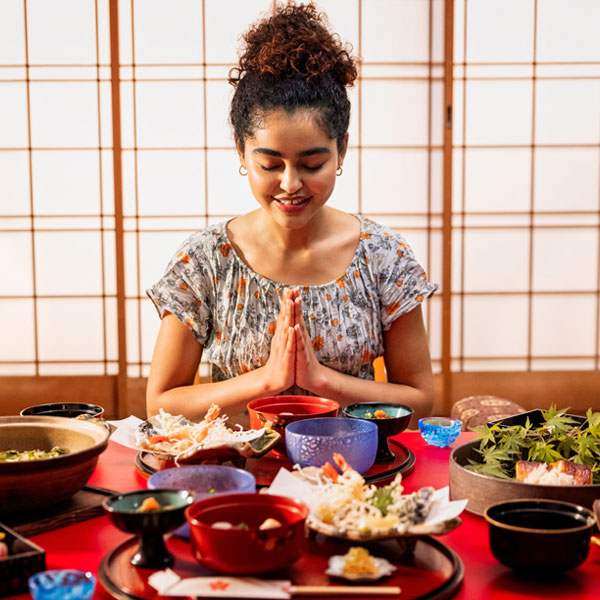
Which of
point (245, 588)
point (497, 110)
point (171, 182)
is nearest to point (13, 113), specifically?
point (171, 182)

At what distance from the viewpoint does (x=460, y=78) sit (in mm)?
4551

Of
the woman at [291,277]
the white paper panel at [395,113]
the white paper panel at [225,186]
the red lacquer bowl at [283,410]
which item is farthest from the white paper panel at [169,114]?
the red lacquer bowl at [283,410]

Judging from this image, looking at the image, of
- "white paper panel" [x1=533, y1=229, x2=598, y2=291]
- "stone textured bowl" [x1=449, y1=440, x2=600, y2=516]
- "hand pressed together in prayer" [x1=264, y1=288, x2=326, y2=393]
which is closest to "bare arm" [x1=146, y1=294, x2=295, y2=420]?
"hand pressed together in prayer" [x1=264, y1=288, x2=326, y2=393]

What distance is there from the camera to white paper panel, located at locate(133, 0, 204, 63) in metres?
4.47

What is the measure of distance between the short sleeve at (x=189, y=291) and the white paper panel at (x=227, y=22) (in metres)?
2.58

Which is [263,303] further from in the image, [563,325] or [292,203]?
[563,325]

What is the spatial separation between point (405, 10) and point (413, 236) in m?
1.27

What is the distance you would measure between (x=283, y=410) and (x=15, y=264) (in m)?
3.48

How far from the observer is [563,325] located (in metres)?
4.74

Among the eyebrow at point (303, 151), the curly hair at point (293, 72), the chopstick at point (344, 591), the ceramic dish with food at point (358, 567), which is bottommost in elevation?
the chopstick at point (344, 591)

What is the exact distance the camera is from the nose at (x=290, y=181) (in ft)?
6.32

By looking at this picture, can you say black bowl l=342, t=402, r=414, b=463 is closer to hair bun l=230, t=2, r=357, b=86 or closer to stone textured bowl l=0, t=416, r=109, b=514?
stone textured bowl l=0, t=416, r=109, b=514

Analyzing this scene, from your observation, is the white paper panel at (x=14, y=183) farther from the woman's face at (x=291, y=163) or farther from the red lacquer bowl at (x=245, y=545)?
the red lacquer bowl at (x=245, y=545)

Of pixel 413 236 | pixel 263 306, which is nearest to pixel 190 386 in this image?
pixel 263 306
